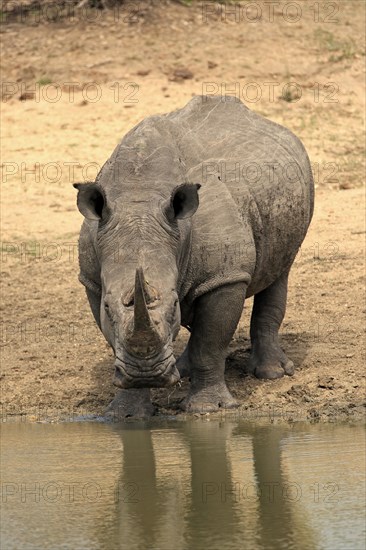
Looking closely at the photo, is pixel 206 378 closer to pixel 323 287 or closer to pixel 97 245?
pixel 97 245

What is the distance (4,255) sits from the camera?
14.0 meters

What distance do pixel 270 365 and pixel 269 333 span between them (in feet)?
1.13

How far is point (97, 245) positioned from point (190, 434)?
4.42 ft

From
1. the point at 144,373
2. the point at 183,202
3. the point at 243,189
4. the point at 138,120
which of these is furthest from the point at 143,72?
the point at 144,373

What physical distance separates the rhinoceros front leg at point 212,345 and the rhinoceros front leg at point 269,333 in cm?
71

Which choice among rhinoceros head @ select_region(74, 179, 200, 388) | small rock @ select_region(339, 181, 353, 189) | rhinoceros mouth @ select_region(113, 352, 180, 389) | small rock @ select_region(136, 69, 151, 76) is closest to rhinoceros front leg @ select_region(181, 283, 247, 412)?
rhinoceros head @ select_region(74, 179, 200, 388)

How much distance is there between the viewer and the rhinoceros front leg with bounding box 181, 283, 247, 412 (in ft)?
31.3

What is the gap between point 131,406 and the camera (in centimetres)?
969

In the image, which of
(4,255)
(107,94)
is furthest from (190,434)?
(107,94)

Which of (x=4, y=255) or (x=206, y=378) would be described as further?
(x=4, y=255)

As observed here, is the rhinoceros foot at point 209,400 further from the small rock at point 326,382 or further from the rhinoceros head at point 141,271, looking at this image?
the rhinoceros head at point 141,271

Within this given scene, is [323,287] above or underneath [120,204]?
underneath

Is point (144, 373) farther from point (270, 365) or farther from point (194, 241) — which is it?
point (270, 365)

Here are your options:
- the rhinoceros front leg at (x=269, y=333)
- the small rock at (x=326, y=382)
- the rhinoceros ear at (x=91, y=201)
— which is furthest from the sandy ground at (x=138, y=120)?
the rhinoceros ear at (x=91, y=201)
